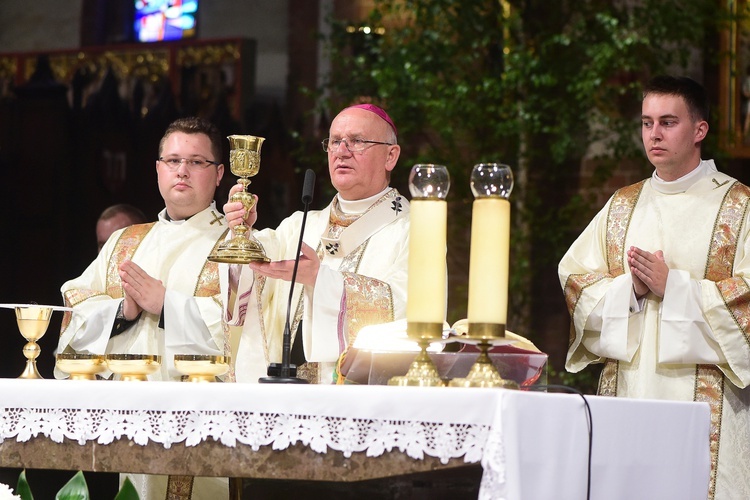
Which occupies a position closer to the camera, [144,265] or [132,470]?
[132,470]

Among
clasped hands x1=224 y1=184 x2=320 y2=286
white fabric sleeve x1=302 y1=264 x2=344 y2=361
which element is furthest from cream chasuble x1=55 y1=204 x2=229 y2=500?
clasped hands x1=224 y1=184 x2=320 y2=286

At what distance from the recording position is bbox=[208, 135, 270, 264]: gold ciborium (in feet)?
10.7

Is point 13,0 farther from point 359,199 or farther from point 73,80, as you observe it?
point 359,199

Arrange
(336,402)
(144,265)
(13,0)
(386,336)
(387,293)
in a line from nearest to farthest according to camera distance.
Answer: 1. (336,402)
2. (386,336)
3. (387,293)
4. (144,265)
5. (13,0)

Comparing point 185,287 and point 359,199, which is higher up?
A: point 359,199

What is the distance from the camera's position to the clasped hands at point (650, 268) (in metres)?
4.10

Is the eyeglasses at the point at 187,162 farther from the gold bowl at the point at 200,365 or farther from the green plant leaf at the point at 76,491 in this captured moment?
the green plant leaf at the point at 76,491

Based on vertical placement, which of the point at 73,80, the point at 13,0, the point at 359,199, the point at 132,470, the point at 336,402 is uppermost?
the point at 13,0

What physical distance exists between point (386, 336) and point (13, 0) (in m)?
6.02

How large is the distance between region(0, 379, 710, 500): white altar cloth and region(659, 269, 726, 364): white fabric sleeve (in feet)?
4.15

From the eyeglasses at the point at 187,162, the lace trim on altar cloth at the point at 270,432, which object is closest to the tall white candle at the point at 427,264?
the lace trim on altar cloth at the point at 270,432

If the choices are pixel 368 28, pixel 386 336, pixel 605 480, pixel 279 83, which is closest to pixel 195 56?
pixel 279 83

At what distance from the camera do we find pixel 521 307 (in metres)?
6.90

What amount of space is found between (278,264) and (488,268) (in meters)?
0.98
